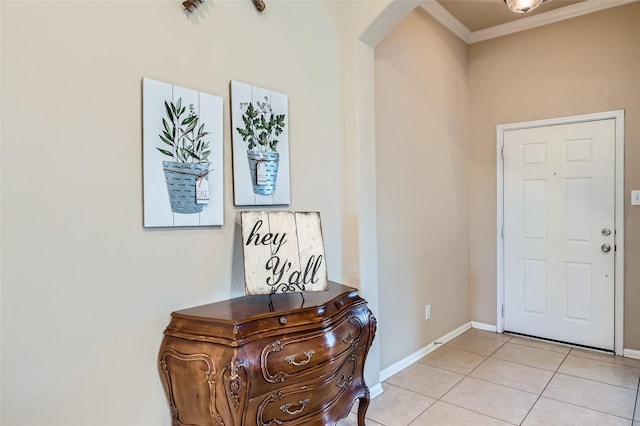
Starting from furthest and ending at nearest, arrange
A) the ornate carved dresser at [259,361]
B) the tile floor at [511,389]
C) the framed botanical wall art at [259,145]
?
the tile floor at [511,389] < the framed botanical wall art at [259,145] < the ornate carved dresser at [259,361]

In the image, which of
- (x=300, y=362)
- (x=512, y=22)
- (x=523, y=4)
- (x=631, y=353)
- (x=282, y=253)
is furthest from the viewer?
(x=512, y=22)

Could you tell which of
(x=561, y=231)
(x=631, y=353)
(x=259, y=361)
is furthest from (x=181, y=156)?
(x=631, y=353)

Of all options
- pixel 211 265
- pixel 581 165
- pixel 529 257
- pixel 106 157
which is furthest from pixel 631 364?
pixel 106 157

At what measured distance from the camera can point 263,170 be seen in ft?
6.46

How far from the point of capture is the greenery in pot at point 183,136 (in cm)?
161

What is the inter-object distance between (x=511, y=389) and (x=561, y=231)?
1588mm

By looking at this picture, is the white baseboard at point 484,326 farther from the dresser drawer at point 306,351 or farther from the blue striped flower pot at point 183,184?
the blue striped flower pot at point 183,184

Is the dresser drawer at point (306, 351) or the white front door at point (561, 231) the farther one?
the white front door at point (561, 231)

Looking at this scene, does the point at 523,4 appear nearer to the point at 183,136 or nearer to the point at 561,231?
the point at 561,231

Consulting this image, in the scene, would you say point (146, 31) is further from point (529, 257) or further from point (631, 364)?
point (631, 364)

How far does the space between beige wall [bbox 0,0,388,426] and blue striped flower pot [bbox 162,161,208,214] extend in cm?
10

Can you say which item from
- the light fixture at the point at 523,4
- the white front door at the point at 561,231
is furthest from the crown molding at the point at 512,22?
the white front door at the point at 561,231

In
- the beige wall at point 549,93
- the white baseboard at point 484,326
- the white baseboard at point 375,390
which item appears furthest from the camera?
the white baseboard at point 484,326

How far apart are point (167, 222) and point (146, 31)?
756mm
